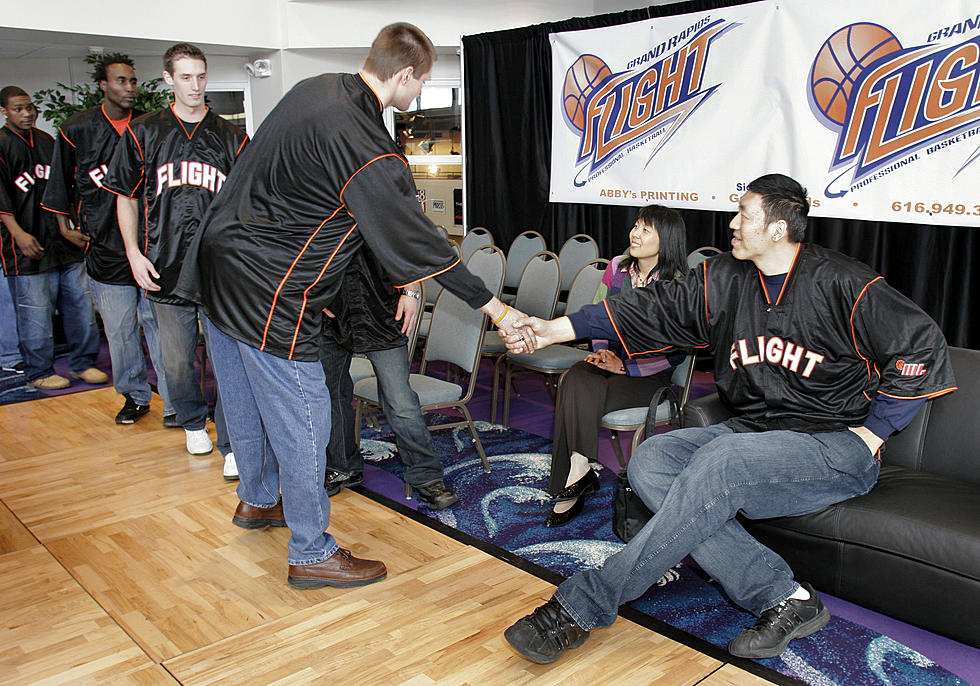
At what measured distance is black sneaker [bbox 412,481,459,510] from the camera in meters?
3.57

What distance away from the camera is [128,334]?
15.4 ft

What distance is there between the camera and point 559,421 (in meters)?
3.42

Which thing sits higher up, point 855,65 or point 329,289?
point 855,65

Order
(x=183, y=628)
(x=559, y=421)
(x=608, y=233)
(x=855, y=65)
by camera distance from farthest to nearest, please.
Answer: (x=608, y=233)
(x=855, y=65)
(x=559, y=421)
(x=183, y=628)

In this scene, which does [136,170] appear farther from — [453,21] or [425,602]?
[453,21]

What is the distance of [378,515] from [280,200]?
151cm

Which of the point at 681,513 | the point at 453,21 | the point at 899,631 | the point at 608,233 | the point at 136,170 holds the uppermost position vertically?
the point at 453,21

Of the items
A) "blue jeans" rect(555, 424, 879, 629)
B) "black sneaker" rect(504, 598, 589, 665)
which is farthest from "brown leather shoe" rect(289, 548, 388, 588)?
"blue jeans" rect(555, 424, 879, 629)

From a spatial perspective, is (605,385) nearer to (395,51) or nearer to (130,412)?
(395,51)

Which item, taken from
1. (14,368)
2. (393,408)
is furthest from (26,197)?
(393,408)

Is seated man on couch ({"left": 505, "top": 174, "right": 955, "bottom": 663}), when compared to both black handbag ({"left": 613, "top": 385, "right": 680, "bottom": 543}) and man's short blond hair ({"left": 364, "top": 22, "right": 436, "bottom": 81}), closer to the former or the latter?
black handbag ({"left": 613, "top": 385, "right": 680, "bottom": 543})

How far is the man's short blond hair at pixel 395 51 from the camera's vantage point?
2605mm

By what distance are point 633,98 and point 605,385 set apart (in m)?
3.23

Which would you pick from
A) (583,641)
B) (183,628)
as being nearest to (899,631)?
(583,641)
